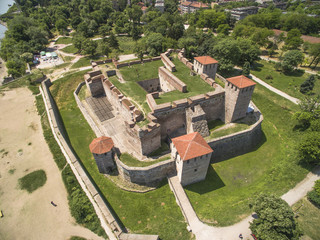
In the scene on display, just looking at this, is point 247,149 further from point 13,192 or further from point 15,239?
point 13,192

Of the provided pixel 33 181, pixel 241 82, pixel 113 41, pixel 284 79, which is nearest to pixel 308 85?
pixel 284 79

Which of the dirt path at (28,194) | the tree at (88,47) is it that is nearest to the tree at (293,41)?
the tree at (88,47)

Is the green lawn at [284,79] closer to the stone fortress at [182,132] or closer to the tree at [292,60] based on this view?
the tree at [292,60]

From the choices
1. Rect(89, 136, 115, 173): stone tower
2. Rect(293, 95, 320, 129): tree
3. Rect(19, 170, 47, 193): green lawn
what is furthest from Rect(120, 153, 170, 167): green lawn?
Rect(293, 95, 320, 129): tree

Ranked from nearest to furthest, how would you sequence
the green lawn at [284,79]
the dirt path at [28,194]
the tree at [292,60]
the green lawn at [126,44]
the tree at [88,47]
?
the dirt path at [28,194] < the green lawn at [284,79] < the tree at [292,60] < the tree at [88,47] < the green lawn at [126,44]

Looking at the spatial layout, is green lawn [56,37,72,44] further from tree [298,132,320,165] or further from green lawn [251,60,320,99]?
tree [298,132,320,165]

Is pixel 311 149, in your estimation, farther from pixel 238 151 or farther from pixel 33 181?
pixel 33 181

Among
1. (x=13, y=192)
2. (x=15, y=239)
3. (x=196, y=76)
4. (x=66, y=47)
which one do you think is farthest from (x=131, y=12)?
(x=15, y=239)
